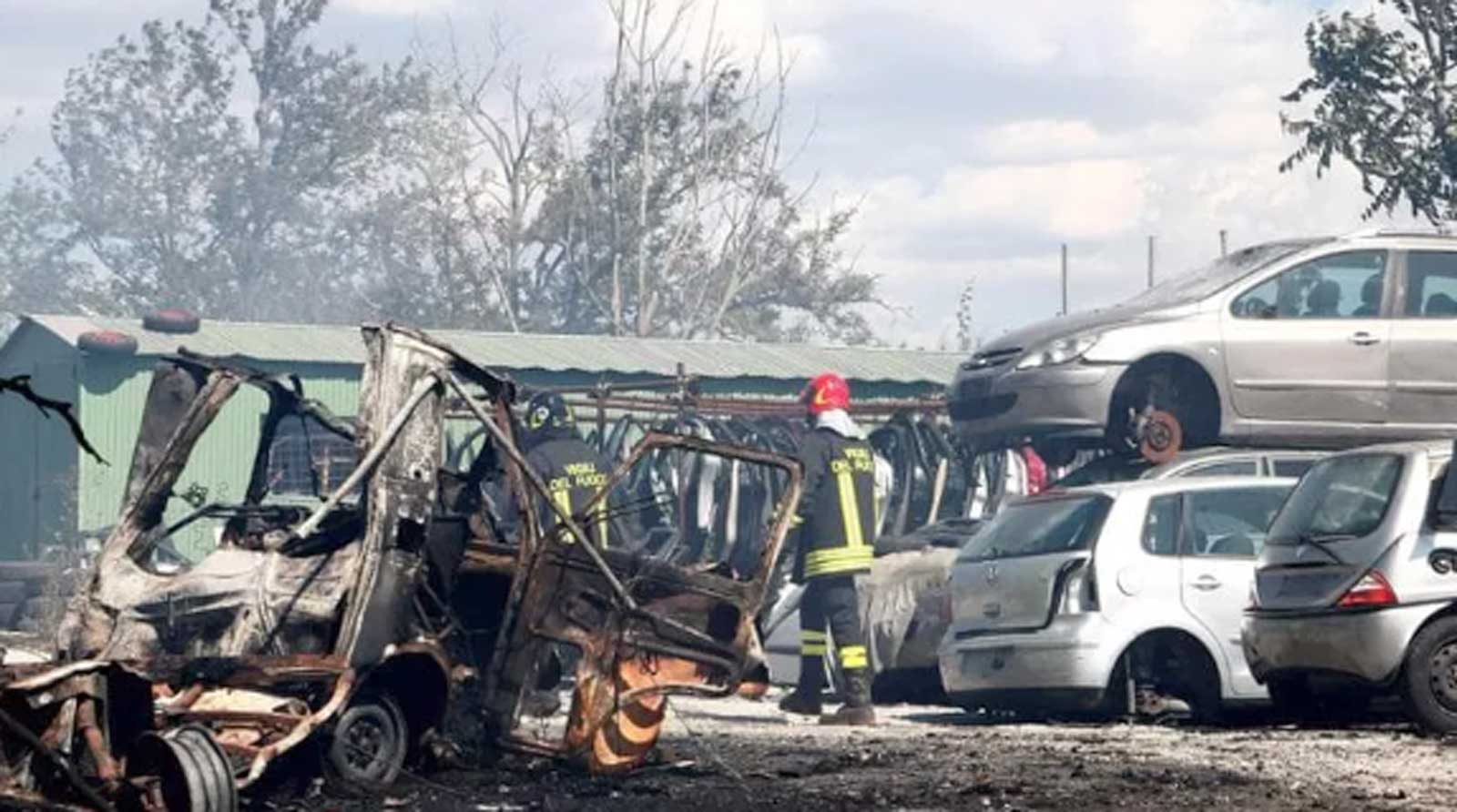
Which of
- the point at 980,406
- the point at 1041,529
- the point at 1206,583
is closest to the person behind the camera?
the point at 1206,583

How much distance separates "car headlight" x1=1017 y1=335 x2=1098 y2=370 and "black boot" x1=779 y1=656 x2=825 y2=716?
273 cm

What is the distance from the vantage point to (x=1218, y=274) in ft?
55.8

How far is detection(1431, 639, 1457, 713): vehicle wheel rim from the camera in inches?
495

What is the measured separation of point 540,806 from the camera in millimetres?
9891

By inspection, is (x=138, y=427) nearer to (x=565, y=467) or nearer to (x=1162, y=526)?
(x=565, y=467)

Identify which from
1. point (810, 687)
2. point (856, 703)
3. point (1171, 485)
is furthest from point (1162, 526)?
point (810, 687)

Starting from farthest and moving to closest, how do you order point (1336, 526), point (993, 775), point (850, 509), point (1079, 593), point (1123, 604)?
point (850, 509), point (1079, 593), point (1123, 604), point (1336, 526), point (993, 775)

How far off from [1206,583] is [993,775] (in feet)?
12.6

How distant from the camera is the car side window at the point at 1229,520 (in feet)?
47.4

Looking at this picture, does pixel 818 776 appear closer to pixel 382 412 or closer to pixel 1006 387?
pixel 382 412

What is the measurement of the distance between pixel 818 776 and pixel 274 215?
4517cm

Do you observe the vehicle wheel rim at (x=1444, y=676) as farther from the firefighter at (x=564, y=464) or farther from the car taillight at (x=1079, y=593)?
the firefighter at (x=564, y=464)

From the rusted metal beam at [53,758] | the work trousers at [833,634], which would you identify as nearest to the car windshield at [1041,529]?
the work trousers at [833,634]

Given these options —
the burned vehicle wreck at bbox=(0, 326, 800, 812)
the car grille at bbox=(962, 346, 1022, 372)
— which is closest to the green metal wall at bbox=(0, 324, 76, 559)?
Answer: the car grille at bbox=(962, 346, 1022, 372)
